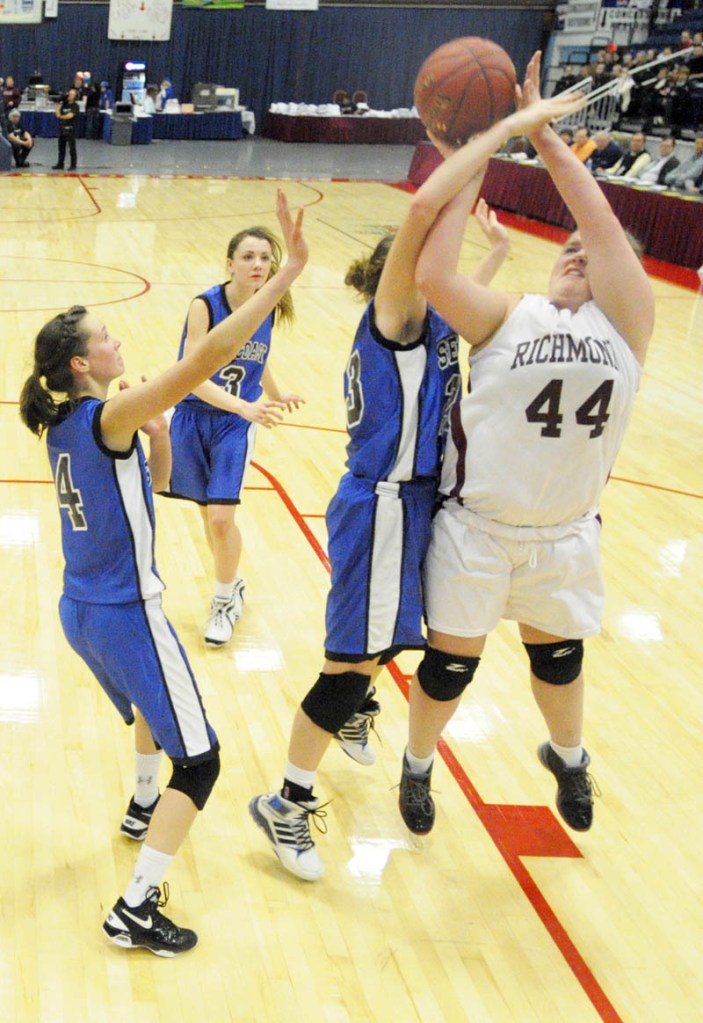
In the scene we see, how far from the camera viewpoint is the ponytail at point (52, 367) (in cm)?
281

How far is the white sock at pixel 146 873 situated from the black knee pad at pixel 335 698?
0.55 meters

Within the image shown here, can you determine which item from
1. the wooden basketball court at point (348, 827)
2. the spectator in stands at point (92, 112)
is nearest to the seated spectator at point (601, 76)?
the spectator in stands at point (92, 112)

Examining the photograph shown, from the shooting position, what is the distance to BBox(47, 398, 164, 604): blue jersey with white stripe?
277cm

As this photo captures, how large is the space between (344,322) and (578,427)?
755cm

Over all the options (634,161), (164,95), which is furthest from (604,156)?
(164,95)

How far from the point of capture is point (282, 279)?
2.77 meters

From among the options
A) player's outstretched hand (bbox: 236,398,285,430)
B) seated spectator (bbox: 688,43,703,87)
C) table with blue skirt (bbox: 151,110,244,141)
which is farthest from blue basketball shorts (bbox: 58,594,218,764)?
table with blue skirt (bbox: 151,110,244,141)

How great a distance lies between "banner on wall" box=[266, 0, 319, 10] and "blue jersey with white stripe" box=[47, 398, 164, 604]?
2703cm

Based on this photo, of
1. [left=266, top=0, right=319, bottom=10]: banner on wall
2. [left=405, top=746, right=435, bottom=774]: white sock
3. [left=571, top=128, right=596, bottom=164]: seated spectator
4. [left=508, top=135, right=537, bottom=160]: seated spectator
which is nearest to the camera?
[left=405, top=746, right=435, bottom=774]: white sock

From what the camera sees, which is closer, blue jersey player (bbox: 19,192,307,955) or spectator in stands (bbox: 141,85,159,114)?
blue jersey player (bbox: 19,192,307,955)

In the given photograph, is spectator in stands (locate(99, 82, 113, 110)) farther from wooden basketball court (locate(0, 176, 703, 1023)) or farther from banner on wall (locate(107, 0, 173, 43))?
wooden basketball court (locate(0, 176, 703, 1023))

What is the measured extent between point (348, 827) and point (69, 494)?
4.57 feet

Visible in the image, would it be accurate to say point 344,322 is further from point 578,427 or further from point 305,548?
point 578,427

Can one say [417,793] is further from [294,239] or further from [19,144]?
[19,144]
